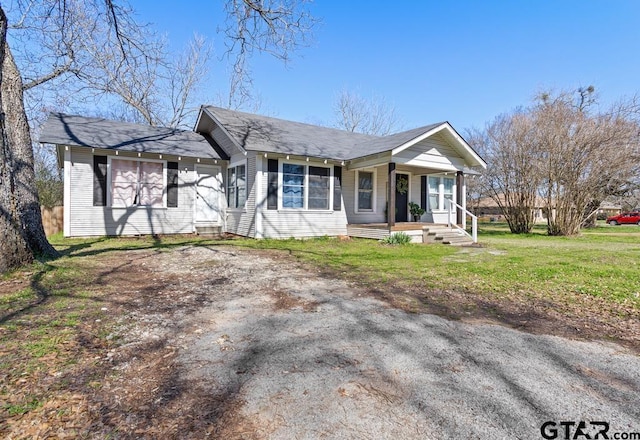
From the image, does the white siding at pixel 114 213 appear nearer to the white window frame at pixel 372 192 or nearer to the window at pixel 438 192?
the white window frame at pixel 372 192

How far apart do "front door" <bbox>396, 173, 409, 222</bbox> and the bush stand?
3.35m

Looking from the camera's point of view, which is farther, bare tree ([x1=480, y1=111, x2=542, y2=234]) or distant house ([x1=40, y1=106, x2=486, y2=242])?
bare tree ([x1=480, y1=111, x2=542, y2=234])

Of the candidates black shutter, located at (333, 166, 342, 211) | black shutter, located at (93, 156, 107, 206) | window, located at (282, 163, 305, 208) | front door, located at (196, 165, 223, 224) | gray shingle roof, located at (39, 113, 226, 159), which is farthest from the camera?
front door, located at (196, 165, 223, 224)

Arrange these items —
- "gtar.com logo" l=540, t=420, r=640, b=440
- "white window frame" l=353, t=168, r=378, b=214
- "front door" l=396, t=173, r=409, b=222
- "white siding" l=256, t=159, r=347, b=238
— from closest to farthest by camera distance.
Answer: "gtar.com logo" l=540, t=420, r=640, b=440 → "white siding" l=256, t=159, r=347, b=238 → "white window frame" l=353, t=168, r=378, b=214 → "front door" l=396, t=173, r=409, b=222

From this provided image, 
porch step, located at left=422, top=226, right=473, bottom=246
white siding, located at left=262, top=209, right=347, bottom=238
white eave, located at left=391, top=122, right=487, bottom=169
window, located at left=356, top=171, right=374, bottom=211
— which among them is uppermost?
white eave, located at left=391, top=122, right=487, bottom=169

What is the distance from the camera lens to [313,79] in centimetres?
1670

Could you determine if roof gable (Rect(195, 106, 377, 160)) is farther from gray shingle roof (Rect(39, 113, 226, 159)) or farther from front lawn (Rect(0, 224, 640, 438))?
front lawn (Rect(0, 224, 640, 438))

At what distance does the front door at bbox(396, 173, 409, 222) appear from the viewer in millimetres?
14055

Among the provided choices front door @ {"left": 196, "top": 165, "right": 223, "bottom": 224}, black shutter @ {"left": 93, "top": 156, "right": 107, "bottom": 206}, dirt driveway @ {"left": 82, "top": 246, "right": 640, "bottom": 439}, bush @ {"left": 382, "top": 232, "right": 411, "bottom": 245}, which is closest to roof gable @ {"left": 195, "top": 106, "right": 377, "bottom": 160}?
front door @ {"left": 196, "top": 165, "right": 223, "bottom": 224}

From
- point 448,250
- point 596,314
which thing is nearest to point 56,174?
point 448,250

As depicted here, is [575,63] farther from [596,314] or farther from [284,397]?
→ [284,397]

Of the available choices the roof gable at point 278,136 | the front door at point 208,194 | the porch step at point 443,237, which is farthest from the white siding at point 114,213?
the porch step at point 443,237

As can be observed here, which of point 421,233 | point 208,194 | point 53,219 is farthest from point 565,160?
point 53,219

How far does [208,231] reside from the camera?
12.5m
